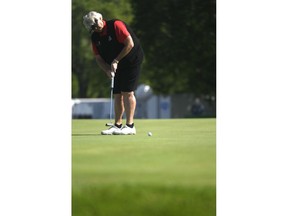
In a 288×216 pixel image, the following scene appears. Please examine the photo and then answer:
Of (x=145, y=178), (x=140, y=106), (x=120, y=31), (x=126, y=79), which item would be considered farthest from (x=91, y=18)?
(x=145, y=178)

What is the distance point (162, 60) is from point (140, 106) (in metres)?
0.68

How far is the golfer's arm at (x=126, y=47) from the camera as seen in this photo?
736 centimetres

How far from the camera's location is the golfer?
732 centimetres

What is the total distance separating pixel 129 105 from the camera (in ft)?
24.5

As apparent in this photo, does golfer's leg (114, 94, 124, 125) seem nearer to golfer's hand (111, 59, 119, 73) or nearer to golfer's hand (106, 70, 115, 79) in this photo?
golfer's hand (106, 70, 115, 79)

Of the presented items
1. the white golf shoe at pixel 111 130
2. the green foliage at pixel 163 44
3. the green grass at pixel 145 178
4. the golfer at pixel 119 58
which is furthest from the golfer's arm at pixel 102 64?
the green grass at pixel 145 178

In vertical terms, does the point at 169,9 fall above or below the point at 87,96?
above

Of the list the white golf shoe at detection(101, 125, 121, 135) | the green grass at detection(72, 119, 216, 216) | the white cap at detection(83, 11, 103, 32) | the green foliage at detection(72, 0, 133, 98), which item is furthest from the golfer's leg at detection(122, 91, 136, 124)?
the white cap at detection(83, 11, 103, 32)
